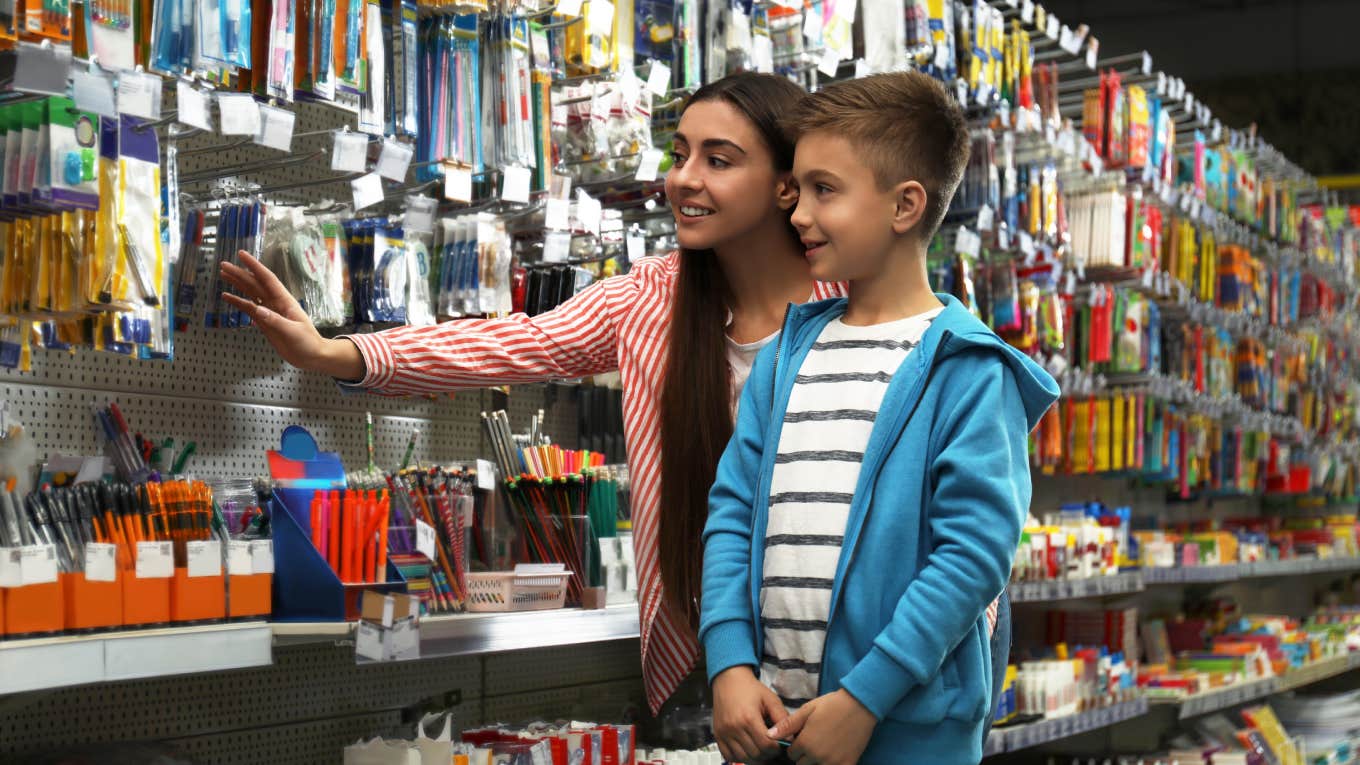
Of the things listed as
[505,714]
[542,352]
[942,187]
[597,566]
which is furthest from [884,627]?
[505,714]

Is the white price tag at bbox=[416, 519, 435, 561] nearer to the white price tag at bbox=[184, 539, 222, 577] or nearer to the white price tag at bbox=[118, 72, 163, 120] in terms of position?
the white price tag at bbox=[184, 539, 222, 577]

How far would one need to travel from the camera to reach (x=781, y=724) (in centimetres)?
155

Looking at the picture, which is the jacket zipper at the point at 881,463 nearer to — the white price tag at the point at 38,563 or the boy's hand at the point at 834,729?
the boy's hand at the point at 834,729

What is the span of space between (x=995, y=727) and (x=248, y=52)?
264cm

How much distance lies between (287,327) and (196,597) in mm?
362

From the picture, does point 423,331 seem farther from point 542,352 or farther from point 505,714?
point 505,714

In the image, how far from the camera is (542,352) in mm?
2115

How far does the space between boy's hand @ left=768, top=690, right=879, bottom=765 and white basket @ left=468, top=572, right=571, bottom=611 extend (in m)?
0.92

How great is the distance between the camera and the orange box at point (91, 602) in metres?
1.72

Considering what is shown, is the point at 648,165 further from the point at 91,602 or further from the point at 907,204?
the point at 91,602

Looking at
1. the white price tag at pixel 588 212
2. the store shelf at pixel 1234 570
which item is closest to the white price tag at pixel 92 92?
the white price tag at pixel 588 212

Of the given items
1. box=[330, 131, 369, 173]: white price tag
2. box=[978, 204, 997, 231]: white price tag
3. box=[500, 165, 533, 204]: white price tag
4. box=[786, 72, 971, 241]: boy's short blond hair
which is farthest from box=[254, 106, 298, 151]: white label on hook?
box=[978, 204, 997, 231]: white price tag

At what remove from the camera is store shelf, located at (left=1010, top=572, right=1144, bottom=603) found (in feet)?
12.6

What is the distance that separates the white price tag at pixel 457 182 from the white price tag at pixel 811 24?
110 centimetres
